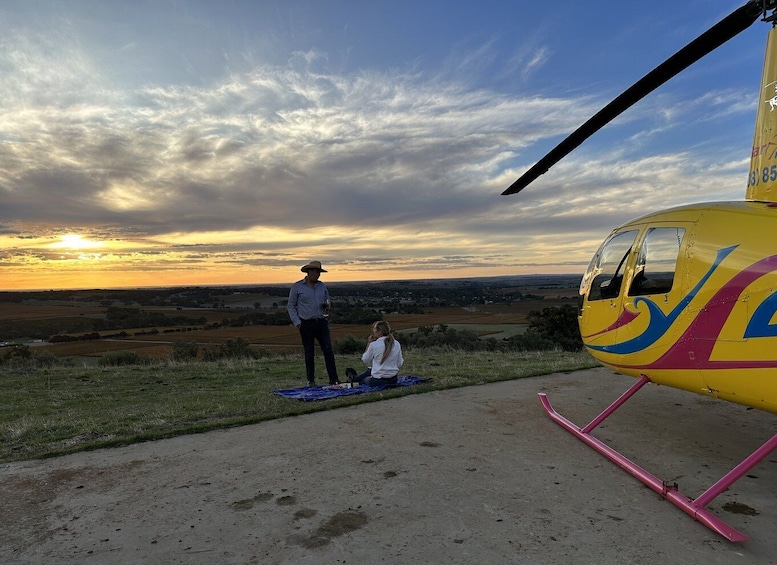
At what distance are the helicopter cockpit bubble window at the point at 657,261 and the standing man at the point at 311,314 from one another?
539cm

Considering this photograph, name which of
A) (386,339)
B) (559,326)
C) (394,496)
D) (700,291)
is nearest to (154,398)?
(386,339)

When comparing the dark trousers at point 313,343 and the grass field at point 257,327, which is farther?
→ the grass field at point 257,327

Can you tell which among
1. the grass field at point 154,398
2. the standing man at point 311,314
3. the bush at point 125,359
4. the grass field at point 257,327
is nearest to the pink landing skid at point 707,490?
the grass field at point 154,398

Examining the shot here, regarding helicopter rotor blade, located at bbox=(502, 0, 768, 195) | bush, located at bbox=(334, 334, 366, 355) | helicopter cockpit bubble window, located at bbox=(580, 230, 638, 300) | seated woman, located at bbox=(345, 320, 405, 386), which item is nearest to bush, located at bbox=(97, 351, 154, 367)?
bush, located at bbox=(334, 334, 366, 355)

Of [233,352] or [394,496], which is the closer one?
[394,496]

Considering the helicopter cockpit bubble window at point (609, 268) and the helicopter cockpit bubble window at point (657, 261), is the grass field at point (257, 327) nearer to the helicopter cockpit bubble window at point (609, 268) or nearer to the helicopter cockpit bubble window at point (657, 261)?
the helicopter cockpit bubble window at point (609, 268)

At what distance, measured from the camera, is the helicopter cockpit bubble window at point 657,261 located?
13.7ft

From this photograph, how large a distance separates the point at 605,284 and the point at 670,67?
223 centimetres

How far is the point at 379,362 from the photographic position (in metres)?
8.09

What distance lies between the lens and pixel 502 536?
10.5 feet

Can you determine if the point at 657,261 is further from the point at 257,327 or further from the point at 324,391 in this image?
the point at 257,327

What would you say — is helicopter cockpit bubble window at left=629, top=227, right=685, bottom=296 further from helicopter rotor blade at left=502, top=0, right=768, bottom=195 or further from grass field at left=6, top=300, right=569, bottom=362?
grass field at left=6, top=300, right=569, bottom=362

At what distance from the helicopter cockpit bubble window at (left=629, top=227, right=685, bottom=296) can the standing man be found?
212 inches

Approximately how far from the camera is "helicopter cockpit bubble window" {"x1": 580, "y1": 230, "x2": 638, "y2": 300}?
4.96 m
